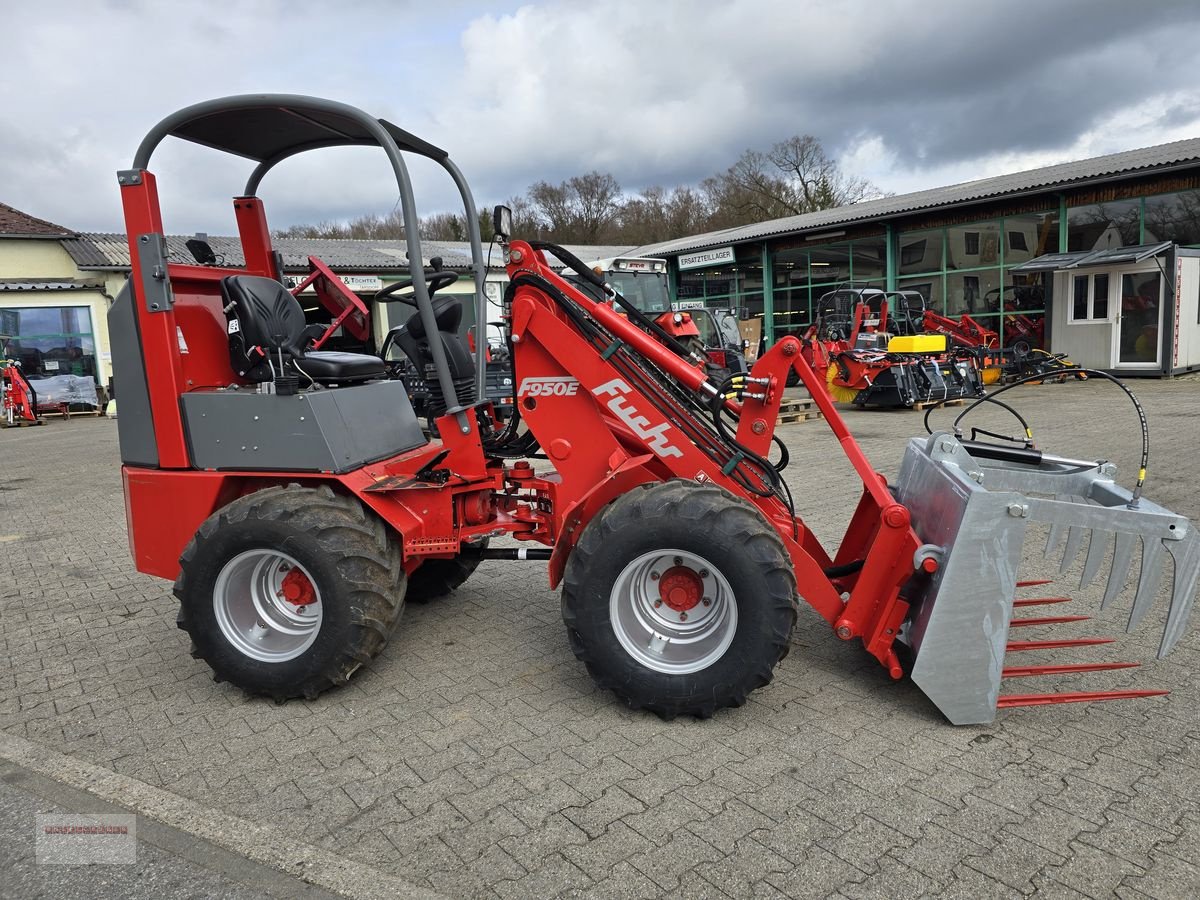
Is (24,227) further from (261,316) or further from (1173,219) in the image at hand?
(1173,219)

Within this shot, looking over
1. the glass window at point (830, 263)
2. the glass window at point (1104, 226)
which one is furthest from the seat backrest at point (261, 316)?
the glass window at point (830, 263)

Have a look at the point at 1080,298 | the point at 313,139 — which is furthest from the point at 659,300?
the point at 313,139

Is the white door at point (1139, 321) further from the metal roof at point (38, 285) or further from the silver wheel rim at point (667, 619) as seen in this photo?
the metal roof at point (38, 285)

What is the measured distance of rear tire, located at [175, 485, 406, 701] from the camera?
3.49 m

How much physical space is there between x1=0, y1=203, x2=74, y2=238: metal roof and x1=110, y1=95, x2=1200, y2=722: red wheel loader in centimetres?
2268

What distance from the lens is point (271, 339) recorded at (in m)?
3.77

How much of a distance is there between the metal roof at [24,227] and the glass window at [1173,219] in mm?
26946

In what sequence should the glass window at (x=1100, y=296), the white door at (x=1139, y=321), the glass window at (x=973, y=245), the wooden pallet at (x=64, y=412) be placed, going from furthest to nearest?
the wooden pallet at (x=64, y=412), the glass window at (x=973, y=245), the glass window at (x=1100, y=296), the white door at (x=1139, y=321)

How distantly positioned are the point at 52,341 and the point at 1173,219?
27.5 metres

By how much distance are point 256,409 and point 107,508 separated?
6157 millimetres

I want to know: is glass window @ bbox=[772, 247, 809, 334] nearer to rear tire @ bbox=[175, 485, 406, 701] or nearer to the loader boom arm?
the loader boom arm

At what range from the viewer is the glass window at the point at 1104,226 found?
59.6ft

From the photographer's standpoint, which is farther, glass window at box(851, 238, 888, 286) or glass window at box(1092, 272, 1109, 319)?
glass window at box(851, 238, 888, 286)

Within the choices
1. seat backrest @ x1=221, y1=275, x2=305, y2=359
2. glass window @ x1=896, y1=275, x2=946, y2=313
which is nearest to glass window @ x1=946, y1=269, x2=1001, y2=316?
glass window @ x1=896, y1=275, x2=946, y2=313
